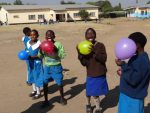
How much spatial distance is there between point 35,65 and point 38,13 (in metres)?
55.2

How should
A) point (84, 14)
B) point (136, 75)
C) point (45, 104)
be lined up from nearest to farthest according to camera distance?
point (136, 75), point (45, 104), point (84, 14)

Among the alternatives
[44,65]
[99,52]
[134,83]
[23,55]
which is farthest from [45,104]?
[134,83]

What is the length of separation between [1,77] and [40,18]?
51.6 m

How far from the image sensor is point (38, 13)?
204ft

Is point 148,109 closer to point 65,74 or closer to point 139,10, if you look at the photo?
point 65,74

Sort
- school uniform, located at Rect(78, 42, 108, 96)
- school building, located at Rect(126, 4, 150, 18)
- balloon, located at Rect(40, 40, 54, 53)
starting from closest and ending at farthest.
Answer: school uniform, located at Rect(78, 42, 108, 96), balloon, located at Rect(40, 40, 54, 53), school building, located at Rect(126, 4, 150, 18)

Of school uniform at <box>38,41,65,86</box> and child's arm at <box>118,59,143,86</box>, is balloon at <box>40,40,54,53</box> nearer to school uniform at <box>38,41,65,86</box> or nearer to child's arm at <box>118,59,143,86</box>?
school uniform at <box>38,41,65,86</box>

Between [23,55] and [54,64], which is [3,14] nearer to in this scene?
[23,55]

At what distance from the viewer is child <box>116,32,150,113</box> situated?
440 centimetres

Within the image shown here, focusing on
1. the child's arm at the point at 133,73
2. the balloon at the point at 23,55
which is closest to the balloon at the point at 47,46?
the balloon at the point at 23,55

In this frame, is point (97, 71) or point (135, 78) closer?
point (135, 78)

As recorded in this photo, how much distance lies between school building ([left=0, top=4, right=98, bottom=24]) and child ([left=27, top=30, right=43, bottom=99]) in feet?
171

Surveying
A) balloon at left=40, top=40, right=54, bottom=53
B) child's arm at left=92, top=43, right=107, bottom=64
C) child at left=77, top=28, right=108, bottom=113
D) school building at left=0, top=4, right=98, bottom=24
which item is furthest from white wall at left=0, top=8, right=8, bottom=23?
child's arm at left=92, top=43, right=107, bottom=64

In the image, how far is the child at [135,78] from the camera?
173 inches
